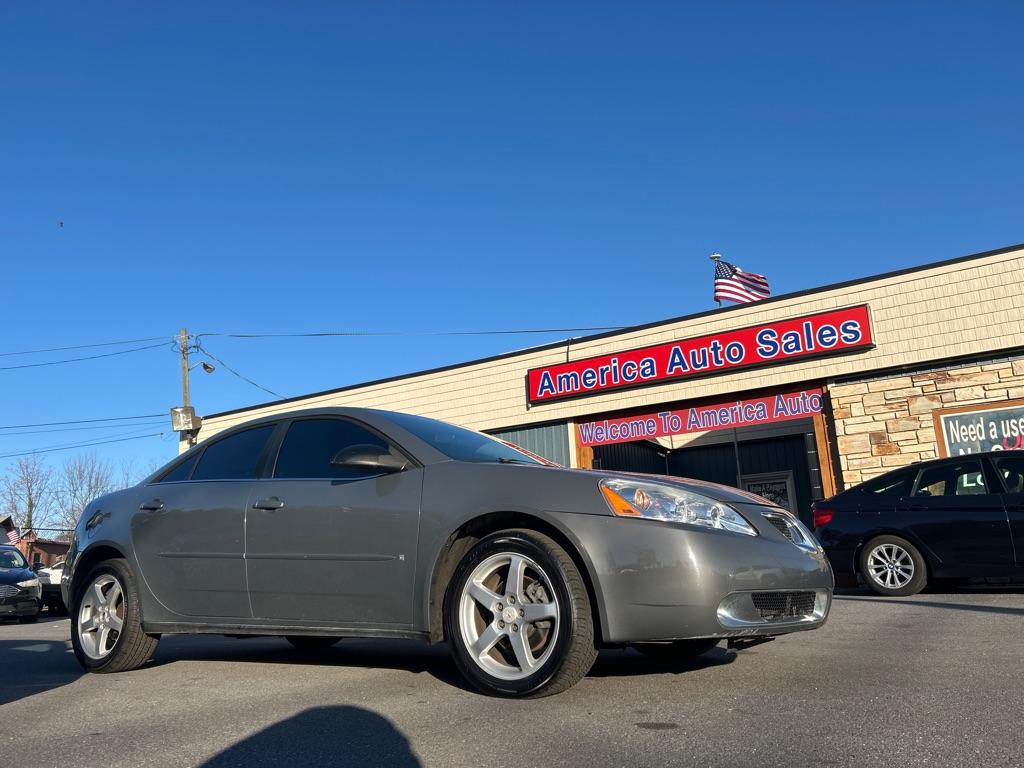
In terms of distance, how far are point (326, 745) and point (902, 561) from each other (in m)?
7.40

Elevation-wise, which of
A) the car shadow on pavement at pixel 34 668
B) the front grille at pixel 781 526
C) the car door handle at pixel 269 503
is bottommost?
the car shadow on pavement at pixel 34 668

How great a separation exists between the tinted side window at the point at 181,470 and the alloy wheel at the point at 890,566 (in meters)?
6.79

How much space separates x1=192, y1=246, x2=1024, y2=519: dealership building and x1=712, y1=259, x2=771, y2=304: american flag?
3.08 metres

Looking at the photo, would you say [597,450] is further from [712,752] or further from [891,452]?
[712,752]

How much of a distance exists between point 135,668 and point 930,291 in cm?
1319

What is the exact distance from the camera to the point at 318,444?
4797mm

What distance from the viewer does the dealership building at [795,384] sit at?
45.0 ft

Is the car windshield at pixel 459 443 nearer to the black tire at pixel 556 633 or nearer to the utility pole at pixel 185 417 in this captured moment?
the black tire at pixel 556 633

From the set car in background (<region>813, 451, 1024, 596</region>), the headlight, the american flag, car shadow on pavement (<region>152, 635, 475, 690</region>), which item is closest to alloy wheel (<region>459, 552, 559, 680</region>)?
car shadow on pavement (<region>152, 635, 475, 690</region>)

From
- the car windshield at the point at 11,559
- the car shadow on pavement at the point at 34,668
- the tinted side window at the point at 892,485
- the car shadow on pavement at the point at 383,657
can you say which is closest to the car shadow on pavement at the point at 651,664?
the car shadow on pavement at the point at 383,657

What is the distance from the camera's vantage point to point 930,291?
14195mm

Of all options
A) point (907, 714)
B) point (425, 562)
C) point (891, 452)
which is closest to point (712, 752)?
point (907, 714)

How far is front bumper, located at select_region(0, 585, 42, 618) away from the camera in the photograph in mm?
13992

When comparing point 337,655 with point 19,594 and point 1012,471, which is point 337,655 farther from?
point 19,594
